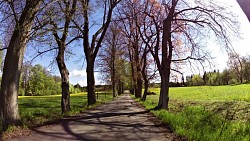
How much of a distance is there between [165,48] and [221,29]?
453 cm

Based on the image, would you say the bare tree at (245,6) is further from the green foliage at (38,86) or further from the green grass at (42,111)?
the green foliage at (38,86)

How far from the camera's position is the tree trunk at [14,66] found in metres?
9.73

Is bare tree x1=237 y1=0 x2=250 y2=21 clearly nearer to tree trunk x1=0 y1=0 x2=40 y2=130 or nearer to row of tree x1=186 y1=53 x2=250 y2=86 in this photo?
row of tree x1=186 y1=53 x2=250 y2=86

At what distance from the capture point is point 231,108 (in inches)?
555

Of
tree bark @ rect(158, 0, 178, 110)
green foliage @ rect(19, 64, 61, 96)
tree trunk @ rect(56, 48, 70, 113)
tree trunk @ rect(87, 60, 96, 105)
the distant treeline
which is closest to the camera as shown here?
the distant treeline

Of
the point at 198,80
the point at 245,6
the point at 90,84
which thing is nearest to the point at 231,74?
the point at 198,80

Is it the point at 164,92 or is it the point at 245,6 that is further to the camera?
the point at 164,92

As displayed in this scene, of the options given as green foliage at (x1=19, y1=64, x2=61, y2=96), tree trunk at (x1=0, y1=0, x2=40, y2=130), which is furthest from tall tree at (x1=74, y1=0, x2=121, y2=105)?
green foliage at (x1=19, y1=64, x2=61, y2=96)

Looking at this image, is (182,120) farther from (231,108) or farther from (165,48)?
(165,48)

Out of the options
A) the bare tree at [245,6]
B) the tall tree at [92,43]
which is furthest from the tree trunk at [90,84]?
the bare tree at [245,6]

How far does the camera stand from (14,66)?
10.0 metres

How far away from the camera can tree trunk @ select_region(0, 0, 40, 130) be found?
973 centimetres

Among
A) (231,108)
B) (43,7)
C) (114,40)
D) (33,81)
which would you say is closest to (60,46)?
(43,7)

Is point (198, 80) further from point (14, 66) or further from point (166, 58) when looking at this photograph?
point (14, 66)
